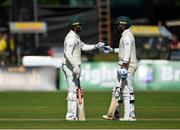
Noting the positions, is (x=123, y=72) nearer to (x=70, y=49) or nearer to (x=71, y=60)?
(x=71, y=60)

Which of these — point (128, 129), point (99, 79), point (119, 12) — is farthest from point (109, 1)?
point (128, 129)

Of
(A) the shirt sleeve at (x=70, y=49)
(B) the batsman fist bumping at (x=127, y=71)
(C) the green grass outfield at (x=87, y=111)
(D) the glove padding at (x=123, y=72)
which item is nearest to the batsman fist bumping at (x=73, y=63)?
(A) the shirt sleeve at (x=70, y=49)

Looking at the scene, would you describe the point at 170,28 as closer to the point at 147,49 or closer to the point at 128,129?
the point at 147,49

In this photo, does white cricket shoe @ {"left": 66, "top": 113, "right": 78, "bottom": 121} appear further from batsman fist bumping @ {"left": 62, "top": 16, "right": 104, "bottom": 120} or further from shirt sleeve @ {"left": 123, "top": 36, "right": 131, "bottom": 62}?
shirt sleeve @ {"left": 123, "top": 36, "right": 131, "bottom": 62}


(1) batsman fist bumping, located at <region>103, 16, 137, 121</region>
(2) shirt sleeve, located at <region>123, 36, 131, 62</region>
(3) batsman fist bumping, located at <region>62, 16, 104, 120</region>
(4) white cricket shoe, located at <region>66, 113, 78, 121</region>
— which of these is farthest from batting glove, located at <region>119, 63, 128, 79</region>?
(4) white cricket shoe, located at <region>66, 113, 78, 121</region>

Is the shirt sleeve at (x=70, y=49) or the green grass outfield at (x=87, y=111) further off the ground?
the shirt sleeve at (x=70, y=49)

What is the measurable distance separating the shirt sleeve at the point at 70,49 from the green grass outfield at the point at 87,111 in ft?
4.39

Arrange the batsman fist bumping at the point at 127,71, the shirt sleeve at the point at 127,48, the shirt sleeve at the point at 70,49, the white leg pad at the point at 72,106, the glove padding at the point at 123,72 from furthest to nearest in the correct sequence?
the white leg pad at the point at 72,106, the shirt sleeve at the point at 70,49, the batsman fist bumping at the point at 127,71, the shirt sleeve at the point at 127,48, the glove padding at the point at 123,72

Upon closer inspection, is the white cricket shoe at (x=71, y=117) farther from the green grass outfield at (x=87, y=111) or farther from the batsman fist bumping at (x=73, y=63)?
the green grass outfield at (x=87, y=111)

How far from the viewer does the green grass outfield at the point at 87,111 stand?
17.7 m

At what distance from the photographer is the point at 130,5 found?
45.7 meters

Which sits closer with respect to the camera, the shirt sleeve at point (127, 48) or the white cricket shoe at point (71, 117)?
the shirt sleeve at point (127, 48)

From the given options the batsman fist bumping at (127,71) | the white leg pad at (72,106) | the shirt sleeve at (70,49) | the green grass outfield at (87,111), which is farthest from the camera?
the white leg pad at (72,106)

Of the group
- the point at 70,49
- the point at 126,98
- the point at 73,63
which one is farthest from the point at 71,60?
the point at 126,98
